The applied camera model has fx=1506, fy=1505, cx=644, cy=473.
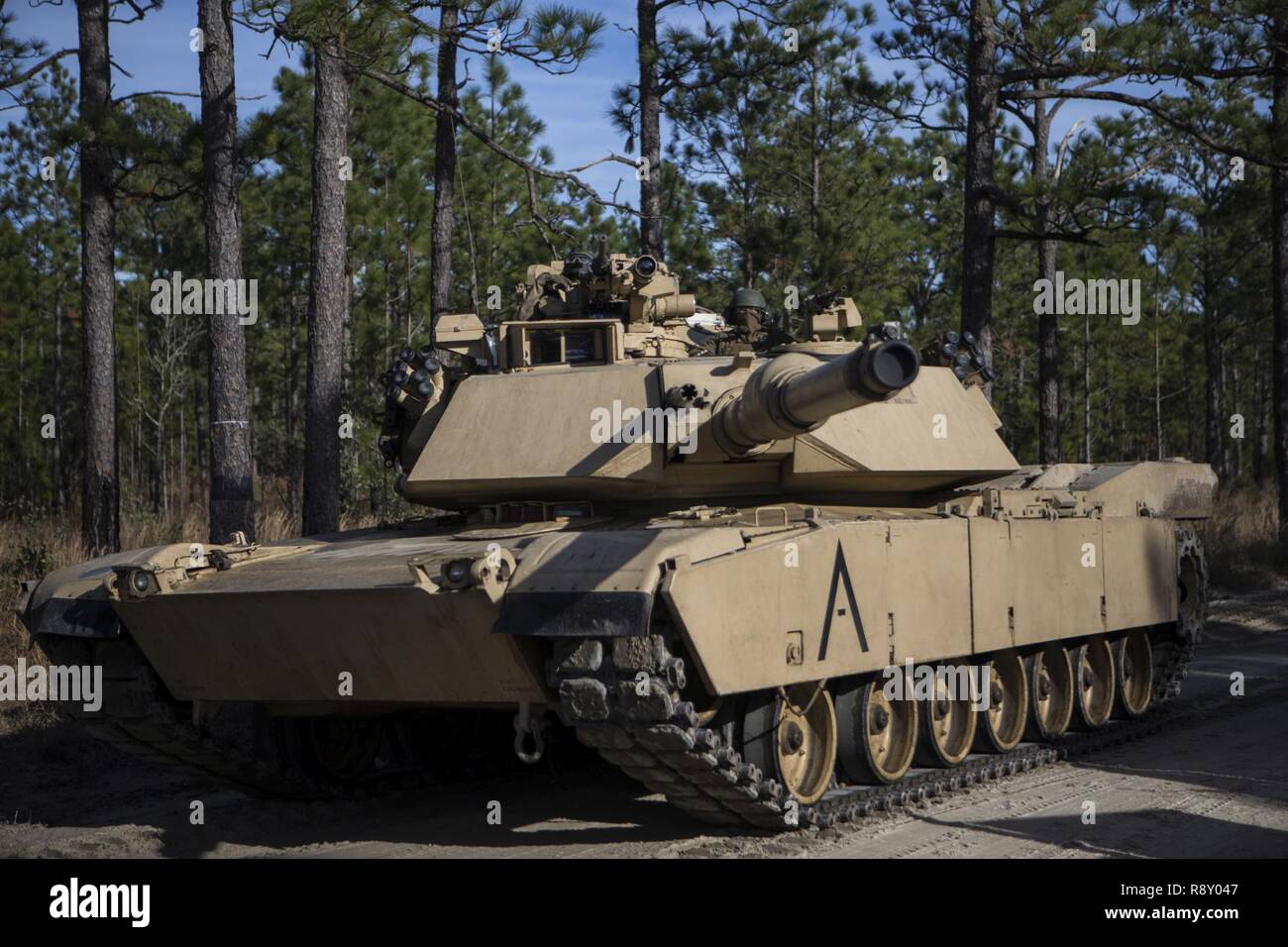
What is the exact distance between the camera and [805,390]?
7539 millimetres

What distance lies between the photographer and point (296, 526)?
18266mm

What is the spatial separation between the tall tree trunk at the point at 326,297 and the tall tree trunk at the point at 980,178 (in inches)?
295

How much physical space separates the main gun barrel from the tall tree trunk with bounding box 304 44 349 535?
5.80m

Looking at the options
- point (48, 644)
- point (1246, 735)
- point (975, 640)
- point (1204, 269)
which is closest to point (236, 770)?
point (48, 644)

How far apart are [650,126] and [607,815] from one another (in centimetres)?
1122

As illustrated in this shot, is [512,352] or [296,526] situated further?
[296,526]

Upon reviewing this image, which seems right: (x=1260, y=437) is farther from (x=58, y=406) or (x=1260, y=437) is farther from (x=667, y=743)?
(x=667, y=743)

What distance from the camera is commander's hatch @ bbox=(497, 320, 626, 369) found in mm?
10148

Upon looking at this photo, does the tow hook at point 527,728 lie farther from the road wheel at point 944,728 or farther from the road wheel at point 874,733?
the road wheel at point 944,728

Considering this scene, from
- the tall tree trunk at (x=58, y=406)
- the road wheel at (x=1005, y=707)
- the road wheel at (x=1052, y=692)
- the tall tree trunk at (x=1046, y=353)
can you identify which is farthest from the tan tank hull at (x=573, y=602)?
the tall tree trunk at (x=58, y=406)

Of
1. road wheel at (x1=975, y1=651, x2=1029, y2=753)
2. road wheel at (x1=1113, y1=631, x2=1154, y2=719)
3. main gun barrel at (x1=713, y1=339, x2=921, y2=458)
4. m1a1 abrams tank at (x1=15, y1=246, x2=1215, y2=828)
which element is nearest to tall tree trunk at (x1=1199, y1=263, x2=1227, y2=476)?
road wheel at (x1=1113, y1=631, x2=1154, y2=719)

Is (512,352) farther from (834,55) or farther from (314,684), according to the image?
(834,55)

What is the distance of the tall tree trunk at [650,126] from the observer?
1809 centimetres

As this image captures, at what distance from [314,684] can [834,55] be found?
63.1 feet
